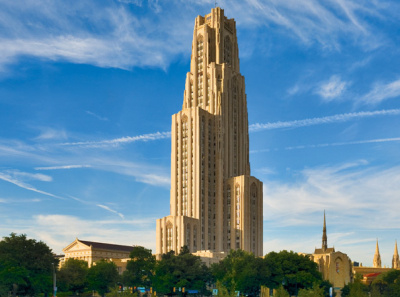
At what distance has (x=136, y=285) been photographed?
445 feet

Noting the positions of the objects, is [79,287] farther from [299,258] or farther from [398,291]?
[398,291]

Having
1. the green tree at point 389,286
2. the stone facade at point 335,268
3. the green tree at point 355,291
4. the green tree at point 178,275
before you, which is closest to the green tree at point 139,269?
the green tree at point 178,275

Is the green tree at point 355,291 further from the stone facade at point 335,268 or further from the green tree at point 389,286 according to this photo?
the stone facade at point 335,268

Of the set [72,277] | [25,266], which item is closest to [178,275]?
[72,277]

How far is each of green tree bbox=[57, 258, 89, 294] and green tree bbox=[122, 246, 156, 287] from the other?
10.3m

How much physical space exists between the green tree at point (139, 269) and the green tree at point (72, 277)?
10.3 meters

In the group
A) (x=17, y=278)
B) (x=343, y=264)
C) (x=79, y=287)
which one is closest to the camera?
(x=17, y=278)

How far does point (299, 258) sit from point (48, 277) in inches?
2426

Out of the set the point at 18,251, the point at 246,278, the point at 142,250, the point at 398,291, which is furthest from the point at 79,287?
the point at 398,291

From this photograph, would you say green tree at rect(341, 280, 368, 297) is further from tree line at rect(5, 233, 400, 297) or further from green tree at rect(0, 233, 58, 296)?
green tree at rect(0, 233, 58, 296)

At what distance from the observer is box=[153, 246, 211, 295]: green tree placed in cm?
13012

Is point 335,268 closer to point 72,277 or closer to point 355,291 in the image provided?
point 355,291

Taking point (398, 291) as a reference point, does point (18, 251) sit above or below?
above

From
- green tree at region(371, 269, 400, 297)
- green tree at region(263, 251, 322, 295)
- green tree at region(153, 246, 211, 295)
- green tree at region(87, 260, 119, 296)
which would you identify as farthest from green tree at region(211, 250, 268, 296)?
green tree at region(371, 269, 400, 297)
